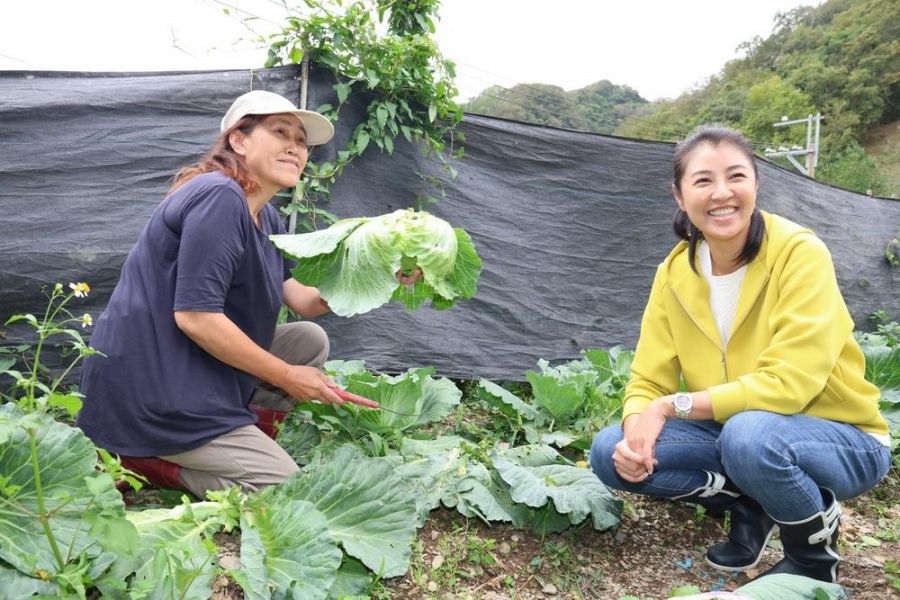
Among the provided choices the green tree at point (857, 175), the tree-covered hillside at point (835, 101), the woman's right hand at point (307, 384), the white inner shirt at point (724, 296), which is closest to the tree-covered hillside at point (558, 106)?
the tree-covered hillside at point (835, 101)

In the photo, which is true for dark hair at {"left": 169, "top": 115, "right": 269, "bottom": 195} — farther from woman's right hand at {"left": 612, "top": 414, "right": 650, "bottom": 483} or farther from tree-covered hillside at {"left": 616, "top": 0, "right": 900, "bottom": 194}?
tree-covered hillside at {"left": 616, "top": 0, "right": 900, "bottom": 194}

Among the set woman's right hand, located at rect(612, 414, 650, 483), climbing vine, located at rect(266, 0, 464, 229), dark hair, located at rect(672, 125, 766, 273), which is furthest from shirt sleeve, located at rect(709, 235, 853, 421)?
climbing vine, located at rect(266, 0, 464, 229)

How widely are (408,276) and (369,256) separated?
0.22 meters

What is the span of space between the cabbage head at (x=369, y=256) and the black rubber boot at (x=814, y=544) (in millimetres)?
1396

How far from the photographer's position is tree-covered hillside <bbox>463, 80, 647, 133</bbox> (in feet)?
125

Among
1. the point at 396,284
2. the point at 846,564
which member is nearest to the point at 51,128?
the point at 396,284

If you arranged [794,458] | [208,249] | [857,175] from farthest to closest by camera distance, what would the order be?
[857,175] → [208,249] → [794,458]

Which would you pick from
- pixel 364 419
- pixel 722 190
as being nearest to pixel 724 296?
pixel 722 190

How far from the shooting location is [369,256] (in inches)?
95.1

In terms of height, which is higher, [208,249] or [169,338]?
[208,249]

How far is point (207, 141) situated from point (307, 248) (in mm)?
1435

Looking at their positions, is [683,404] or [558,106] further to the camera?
[558,106]

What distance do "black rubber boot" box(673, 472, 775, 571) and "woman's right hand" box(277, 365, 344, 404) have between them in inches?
51.6

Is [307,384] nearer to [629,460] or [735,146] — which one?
[629,460]
